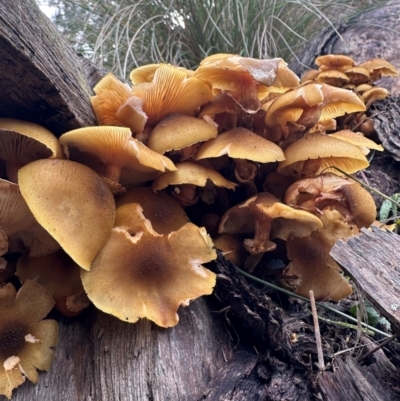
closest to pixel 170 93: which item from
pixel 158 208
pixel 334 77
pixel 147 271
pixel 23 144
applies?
pixel 158 208

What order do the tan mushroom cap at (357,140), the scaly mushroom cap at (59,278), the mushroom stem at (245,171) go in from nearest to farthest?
1. the scaly mushroom cap at (59,278)
2. the mushroom stem at (245,171)
3. the tan mushroom cap at (357,140)

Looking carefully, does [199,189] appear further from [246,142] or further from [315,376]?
[315,376]

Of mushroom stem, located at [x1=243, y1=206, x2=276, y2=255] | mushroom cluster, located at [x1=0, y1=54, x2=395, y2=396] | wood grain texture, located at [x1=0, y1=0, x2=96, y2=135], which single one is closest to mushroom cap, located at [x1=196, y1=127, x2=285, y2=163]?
mushroom cluster, located at [x1=0, y1=54, x2=395, y2=396]

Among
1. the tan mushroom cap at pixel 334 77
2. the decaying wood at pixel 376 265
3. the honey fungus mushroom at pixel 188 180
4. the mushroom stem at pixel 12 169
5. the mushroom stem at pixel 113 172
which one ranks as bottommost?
the tan mushroom cap at pixel 334 77

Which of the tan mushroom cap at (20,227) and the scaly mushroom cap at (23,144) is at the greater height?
the scaly mushroom cap at (23,144)

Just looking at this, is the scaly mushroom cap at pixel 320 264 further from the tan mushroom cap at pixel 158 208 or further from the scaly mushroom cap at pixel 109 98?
the scaly mushroom cap at pixel 109 98

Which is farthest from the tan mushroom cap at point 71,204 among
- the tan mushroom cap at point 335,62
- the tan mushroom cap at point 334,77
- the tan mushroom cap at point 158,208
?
the tan mushroom cap at point 335,62

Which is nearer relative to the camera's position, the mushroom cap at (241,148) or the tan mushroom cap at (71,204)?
the tan mushroom cap at (71,204)

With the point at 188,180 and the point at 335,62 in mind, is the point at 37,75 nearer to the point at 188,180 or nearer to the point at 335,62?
the point at 188,180
